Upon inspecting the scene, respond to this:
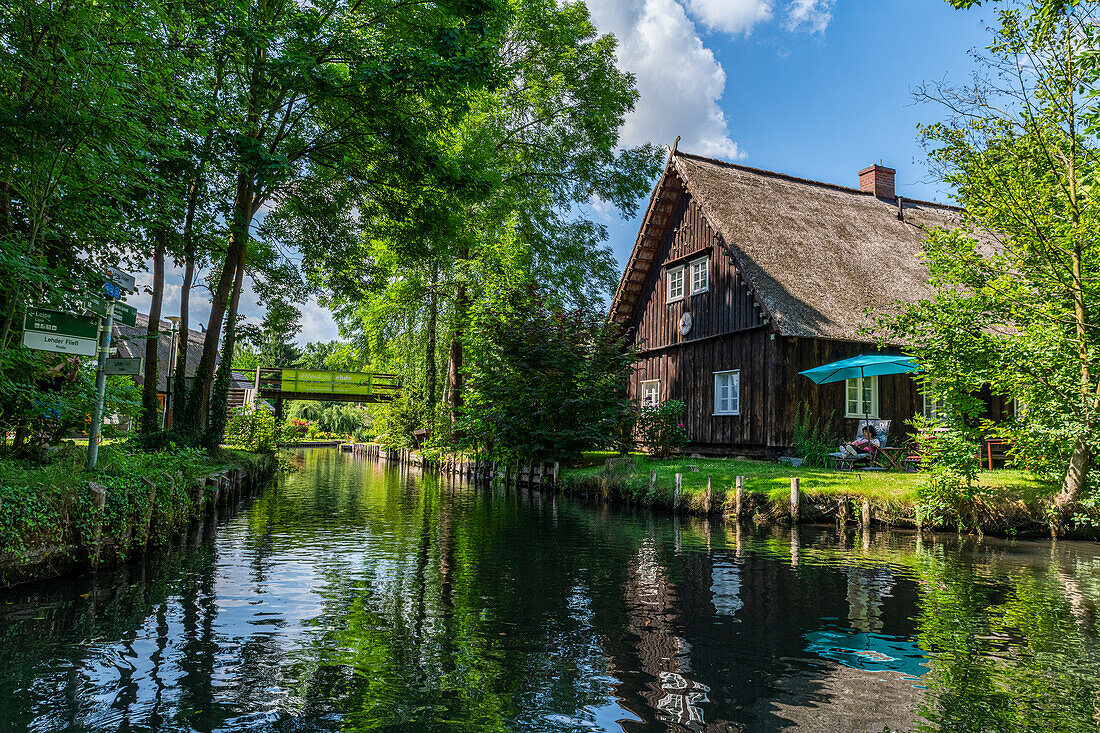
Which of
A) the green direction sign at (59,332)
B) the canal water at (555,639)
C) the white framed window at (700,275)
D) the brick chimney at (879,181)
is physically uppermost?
the brick chimney at (879,181)

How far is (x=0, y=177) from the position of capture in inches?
283

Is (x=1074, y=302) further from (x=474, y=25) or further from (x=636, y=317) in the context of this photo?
(x=636, y=317)

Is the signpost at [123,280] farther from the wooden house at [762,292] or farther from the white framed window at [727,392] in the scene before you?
the white framed window at [727,392]

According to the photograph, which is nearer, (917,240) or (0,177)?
(0,177)

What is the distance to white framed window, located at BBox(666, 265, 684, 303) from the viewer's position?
22.5m

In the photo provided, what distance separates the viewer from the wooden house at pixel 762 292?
17.9 meters

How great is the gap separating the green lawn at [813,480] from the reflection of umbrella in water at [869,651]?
6846mm

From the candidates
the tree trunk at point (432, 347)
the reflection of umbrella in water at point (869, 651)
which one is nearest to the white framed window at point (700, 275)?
the tree trunk at point (432, 347)

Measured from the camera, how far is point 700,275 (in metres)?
21.3

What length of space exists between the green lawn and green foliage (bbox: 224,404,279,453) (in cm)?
1144

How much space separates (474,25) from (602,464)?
1151cm

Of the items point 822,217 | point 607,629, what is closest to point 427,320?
point 822,217

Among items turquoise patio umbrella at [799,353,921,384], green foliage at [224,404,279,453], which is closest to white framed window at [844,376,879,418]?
turquoise patio umbrella at [799,353,921,384]

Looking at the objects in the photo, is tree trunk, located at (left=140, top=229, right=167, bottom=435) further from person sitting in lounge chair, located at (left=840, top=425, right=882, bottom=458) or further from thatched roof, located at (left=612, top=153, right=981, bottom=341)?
person sitting in lounge chair, located at (left=840, top=425, right=882, bottom=458)
